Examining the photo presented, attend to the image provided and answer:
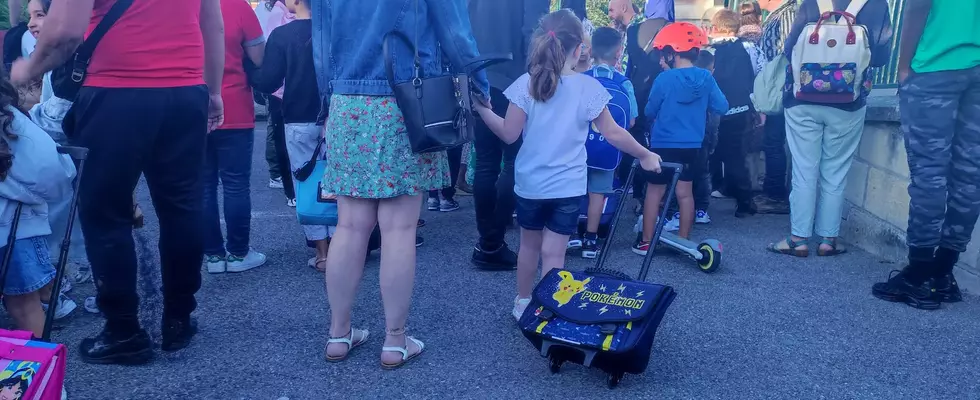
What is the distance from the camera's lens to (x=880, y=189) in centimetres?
496

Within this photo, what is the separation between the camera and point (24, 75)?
102 inches

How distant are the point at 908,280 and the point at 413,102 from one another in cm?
292

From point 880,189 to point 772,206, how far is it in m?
1.24

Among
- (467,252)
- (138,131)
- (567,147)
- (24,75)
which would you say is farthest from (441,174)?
(467,252)

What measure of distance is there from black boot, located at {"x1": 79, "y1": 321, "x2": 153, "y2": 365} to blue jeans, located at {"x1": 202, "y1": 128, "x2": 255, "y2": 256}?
4.08 ft

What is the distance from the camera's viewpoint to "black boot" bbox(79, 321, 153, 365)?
303cm

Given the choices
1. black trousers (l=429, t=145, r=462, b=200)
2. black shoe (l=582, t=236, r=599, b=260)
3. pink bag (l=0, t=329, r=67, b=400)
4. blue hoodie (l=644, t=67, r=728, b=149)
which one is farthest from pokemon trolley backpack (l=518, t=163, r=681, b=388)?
black trousers (l=429, t=145, r=462, b=200)

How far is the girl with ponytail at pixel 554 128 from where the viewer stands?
3299mm

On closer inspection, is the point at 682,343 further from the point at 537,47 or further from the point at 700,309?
the point at 537,47

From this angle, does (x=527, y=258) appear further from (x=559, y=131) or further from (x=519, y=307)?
(x=559, y=131)

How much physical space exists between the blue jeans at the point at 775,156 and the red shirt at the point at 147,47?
182 inches

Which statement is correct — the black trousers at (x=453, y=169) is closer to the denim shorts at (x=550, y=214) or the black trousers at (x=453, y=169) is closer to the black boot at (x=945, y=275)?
the denim shorts at (x=550, y=214)

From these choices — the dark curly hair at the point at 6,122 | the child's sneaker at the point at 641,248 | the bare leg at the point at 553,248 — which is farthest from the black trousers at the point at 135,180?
the child's sneaker at the point at 641,248

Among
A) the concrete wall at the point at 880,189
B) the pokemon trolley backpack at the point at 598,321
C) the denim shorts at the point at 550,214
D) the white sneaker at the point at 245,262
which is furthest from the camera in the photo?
the concrete wall at the point at 880,189
